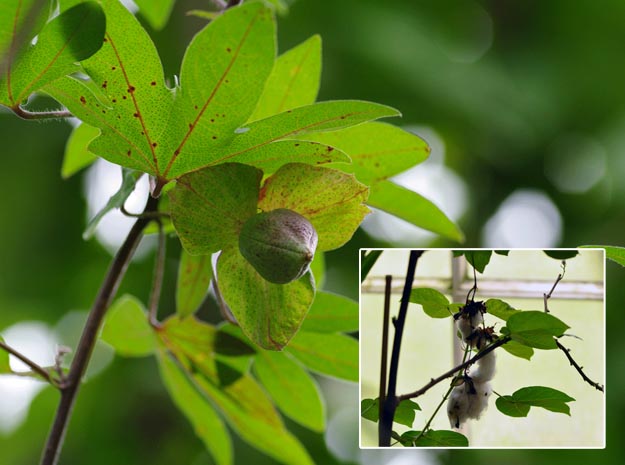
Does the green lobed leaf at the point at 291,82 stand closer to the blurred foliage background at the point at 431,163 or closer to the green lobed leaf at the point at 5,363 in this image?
the green lobed leaf at the point at 5,363

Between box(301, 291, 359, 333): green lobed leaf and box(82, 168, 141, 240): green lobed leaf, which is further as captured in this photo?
box(301, 291, 359, 333): green lobed leaf

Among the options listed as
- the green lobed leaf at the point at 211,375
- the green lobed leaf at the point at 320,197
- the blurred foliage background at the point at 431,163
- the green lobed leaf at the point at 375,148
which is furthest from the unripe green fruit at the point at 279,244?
the blurred foliage background at the point at 431,163

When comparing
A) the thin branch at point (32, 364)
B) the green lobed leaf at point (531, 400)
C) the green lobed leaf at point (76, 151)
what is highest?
the green lobed leaf at point (76, 151)

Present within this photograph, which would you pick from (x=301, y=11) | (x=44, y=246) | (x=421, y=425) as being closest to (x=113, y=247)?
(x=44, y=246)

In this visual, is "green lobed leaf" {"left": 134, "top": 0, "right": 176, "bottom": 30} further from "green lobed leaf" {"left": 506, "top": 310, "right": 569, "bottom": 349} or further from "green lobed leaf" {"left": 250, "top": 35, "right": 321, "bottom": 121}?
"green lobed leaf" {"left": 506, "top": 310, "right": 569, "bottom": 349}

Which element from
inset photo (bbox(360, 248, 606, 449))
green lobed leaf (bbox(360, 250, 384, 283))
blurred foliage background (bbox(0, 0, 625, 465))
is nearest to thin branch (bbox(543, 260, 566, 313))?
inset photo (bbox(360, 248, 606, 449))
